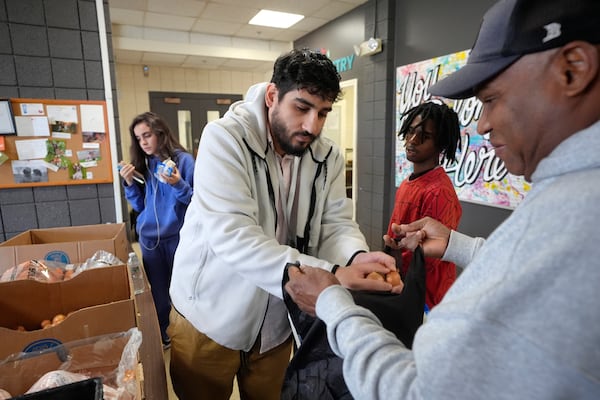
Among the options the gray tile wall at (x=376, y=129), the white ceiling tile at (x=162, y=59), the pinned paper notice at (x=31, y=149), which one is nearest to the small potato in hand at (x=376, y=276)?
the pinned paper notice at (x=31, y=149)

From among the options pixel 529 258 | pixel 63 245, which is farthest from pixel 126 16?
pixel 529 258

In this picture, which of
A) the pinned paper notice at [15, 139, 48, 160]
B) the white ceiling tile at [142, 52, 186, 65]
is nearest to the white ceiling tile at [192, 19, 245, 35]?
the white ceiling tile at [142, 52, 186, 65]

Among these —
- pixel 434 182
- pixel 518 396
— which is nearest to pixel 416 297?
pixel 518 396

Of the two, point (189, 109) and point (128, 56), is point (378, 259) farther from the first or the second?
point (189, 109)

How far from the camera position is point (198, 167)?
3.50 feet

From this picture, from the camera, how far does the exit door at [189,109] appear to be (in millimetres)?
6031

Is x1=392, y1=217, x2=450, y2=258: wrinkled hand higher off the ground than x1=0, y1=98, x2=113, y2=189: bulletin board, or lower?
lower

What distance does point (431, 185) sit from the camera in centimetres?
162

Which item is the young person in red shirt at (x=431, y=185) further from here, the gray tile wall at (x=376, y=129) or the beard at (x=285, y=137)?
the gray tile wall at (x=376, y=129)

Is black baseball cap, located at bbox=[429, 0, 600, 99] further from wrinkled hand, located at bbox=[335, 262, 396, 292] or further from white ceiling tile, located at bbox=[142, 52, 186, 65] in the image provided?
white ceiling tile, located at bbox=[142, 52, 186, 65]

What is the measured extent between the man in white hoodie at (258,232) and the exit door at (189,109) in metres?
5.35

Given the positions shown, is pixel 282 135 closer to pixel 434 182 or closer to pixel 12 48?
pixel 434 182

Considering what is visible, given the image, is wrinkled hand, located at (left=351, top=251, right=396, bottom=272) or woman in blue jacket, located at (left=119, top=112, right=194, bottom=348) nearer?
wrinkled hand, located at (left=351, top=251, right=396, bottom=272)

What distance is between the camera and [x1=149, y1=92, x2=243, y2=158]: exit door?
19.8ft
